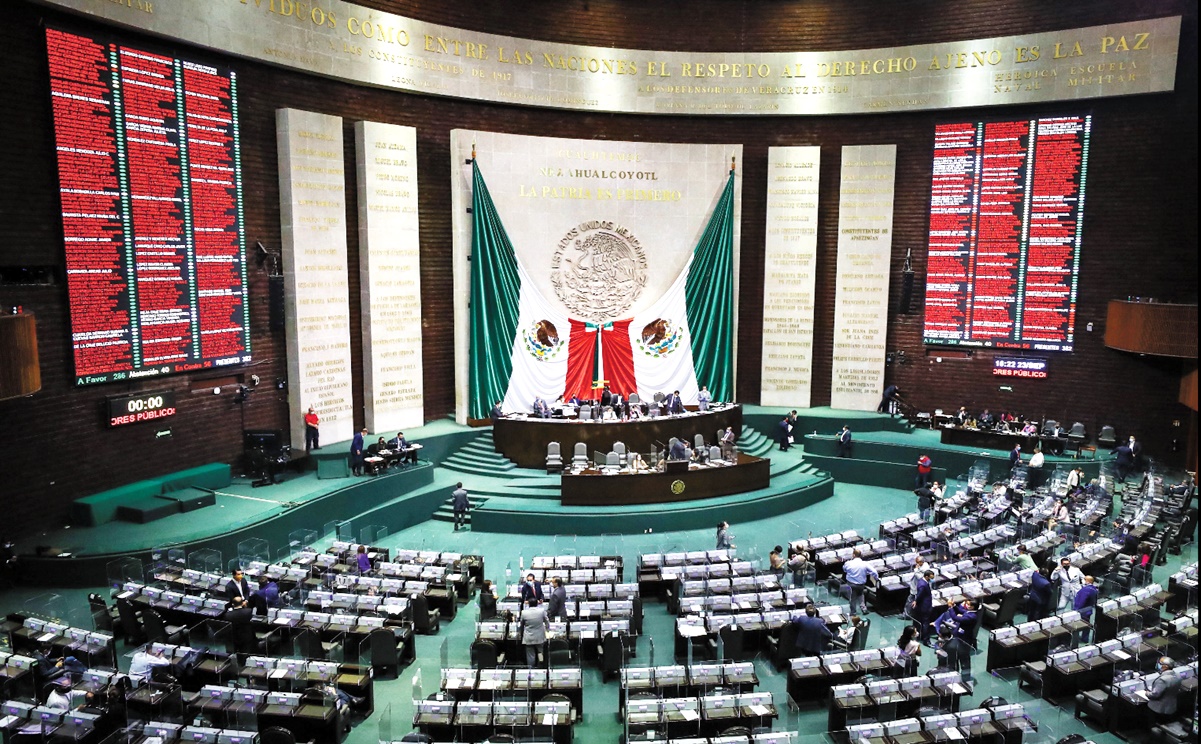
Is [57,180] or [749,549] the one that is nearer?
[57,180]

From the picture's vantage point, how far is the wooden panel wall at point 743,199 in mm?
15094

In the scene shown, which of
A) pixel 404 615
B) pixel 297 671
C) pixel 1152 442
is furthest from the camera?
pixel 1152 442

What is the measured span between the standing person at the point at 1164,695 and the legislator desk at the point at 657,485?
34.6ft

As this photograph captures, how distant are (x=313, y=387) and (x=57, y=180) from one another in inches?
287

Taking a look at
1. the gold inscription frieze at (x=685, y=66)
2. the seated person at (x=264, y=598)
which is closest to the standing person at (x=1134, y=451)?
the gold inscription frieze at (x=685, y=66)

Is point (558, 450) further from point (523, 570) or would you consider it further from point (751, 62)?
point (751, 62)

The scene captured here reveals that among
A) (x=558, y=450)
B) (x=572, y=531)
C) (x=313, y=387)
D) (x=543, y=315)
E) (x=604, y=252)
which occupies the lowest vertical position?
(x=572, y=531)

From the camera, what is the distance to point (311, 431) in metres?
20.1

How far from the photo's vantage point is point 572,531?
18281 mm

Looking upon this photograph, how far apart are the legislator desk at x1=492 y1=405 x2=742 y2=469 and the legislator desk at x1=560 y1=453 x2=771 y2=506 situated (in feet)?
4.86

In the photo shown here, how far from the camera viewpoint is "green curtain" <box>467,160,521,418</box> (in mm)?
23062

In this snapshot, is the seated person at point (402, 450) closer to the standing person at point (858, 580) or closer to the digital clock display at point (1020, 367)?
the standing person at point (858, 580)

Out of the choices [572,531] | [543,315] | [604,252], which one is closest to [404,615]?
[572,531]

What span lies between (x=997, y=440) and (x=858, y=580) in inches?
426
